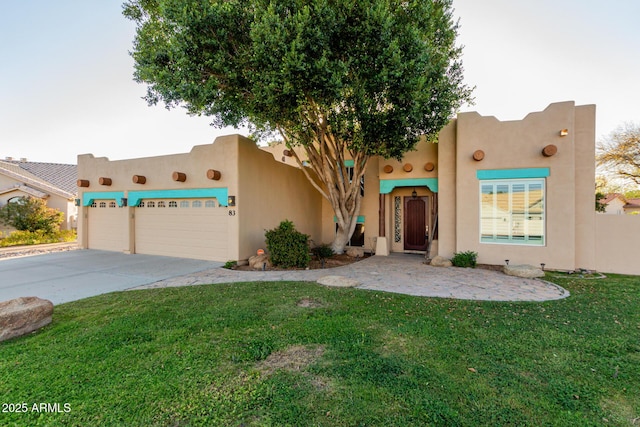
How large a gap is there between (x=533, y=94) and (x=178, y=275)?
13.6 metres

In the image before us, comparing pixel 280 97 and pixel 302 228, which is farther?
pixel 302 228

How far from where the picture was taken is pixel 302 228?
12977 millimetres

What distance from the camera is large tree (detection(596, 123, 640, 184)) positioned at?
18031 mm

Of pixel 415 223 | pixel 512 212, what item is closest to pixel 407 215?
pixel 415 223

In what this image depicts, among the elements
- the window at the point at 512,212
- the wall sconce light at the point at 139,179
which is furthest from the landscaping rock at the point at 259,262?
the window at the point at 512,212

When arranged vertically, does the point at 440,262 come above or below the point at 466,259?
below

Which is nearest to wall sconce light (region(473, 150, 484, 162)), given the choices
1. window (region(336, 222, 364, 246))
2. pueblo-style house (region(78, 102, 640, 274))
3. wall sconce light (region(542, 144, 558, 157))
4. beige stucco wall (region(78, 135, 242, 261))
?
pueblo-style house (region(78, 102, 640, 274))

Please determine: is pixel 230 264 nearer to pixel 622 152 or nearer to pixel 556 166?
pixel 556 166

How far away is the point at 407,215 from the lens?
12523mm

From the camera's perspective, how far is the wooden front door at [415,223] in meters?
12.1

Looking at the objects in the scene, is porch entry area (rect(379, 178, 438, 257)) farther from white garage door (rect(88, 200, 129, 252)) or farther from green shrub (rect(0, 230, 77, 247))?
green shrub (rect(0, 230, 77, 247))

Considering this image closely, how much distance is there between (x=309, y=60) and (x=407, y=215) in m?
8.08

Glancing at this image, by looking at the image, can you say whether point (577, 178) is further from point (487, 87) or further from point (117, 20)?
point (117, 20)

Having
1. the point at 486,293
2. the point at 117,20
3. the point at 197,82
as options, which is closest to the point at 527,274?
the point at 486,293
